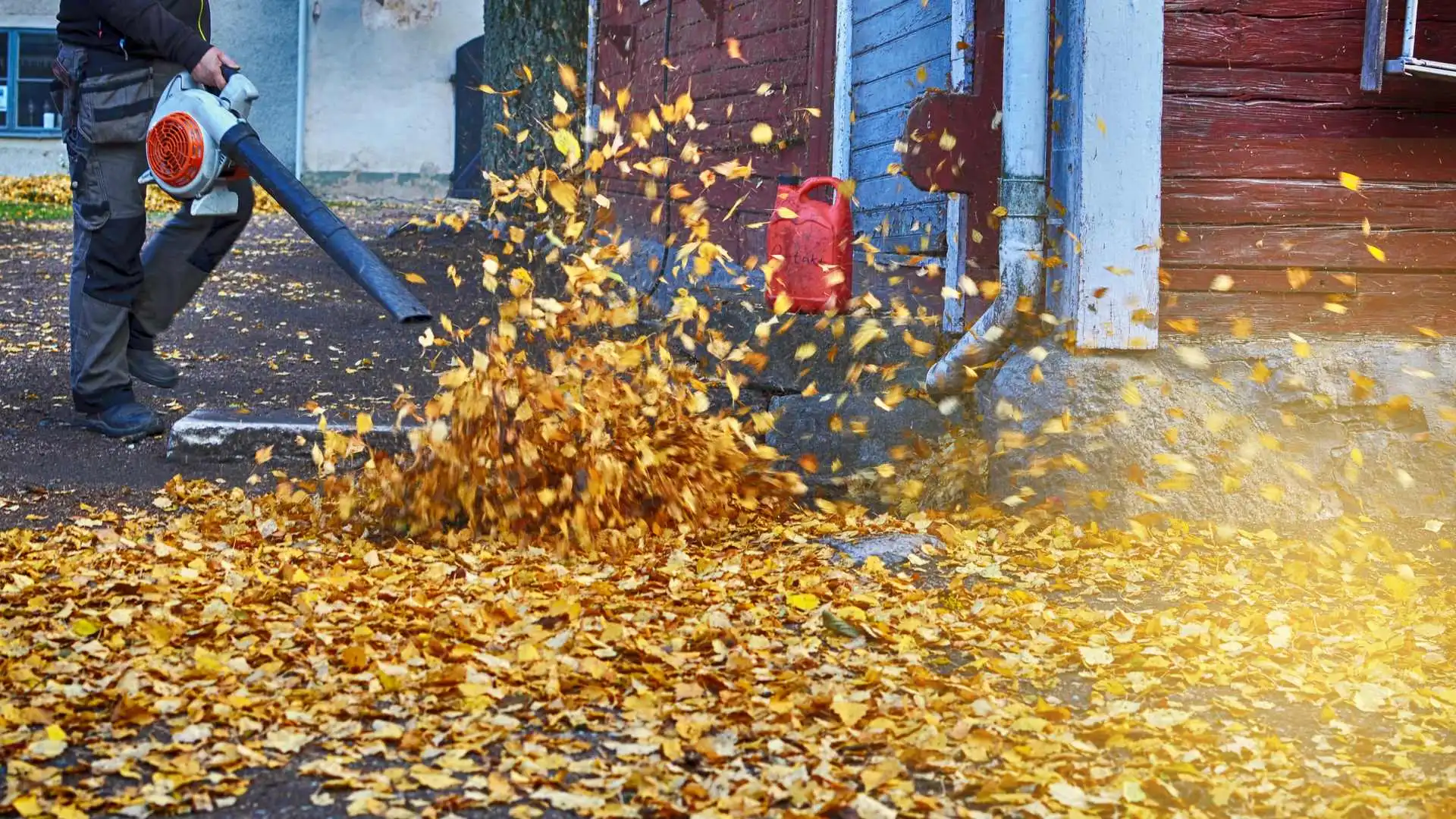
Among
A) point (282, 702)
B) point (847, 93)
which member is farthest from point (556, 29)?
point (282, 702)

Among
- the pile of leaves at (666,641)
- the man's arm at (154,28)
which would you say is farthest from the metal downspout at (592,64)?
the pile of leaves at (666,641)

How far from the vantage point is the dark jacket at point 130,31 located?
5.29m

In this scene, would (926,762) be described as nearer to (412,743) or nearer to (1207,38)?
(412,743)

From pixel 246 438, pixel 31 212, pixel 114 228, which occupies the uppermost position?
pixel 31 212

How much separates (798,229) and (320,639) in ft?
9.83

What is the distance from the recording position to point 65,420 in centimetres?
579

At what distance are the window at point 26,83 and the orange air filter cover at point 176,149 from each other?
16965 millimetres

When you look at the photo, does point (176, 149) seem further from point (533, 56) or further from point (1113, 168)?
point (533, 56)

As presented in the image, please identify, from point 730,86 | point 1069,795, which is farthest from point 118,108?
point 1069,795

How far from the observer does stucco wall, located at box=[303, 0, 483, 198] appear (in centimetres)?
1962

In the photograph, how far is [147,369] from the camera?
5.86 m

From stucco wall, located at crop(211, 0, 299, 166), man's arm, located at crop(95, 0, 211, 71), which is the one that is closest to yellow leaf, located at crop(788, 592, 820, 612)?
man's arm, located at crop(95, 0, 211, 71)

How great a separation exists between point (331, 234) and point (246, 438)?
1.35m

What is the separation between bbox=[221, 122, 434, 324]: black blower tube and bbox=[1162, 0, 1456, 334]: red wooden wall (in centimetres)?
243
